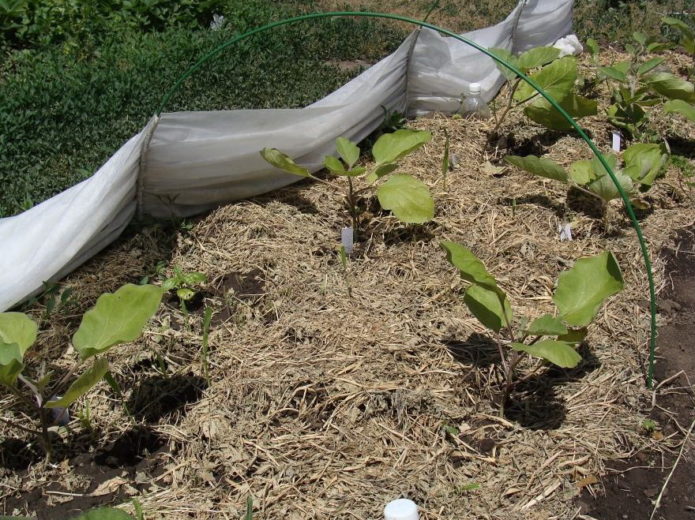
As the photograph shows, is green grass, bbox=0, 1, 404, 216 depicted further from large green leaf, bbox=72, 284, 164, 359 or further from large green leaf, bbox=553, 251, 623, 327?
large green leaf, bbox=553, 251, 623, 327

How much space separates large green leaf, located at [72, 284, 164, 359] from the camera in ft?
6.62

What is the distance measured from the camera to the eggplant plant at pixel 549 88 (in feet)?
10.7

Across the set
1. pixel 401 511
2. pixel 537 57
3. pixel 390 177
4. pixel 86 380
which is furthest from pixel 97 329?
pixel 537 57

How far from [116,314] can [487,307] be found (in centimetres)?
103

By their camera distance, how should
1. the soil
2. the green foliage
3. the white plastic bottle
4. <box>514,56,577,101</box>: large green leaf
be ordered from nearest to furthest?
the soil
the green foliage
<box>514,56,577,101</box>: large green leaf
the white plastic bottle

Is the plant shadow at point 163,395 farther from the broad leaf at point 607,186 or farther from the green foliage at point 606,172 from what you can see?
the broad leaf at point 607,186

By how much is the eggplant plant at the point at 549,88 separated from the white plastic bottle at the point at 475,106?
21 cm

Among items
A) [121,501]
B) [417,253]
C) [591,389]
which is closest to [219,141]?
[417,253]

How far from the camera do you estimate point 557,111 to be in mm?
3418

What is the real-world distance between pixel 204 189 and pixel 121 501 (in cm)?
132

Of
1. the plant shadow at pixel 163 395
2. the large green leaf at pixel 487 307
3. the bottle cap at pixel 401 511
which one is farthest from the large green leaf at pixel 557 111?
the bottle cap at pixel 401 511

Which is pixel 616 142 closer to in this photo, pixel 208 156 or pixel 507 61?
pixel 507 61

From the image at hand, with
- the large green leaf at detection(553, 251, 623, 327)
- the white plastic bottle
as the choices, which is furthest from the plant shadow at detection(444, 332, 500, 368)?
the white plastic bottle

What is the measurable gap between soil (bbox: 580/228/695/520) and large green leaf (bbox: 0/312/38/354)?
1.49 m
